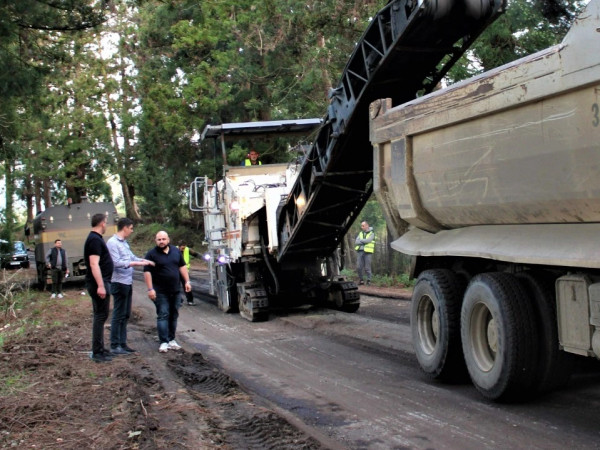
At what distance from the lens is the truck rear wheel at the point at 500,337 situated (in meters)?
5.69

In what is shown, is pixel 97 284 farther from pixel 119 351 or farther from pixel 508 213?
pixel 508 213

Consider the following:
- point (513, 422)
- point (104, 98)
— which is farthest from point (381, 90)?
point (104, 98)

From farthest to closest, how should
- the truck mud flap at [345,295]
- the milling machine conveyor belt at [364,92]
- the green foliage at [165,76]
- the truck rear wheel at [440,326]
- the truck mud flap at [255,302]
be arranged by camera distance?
the green foliage at [165,76] → the truck mud flap at [345,295] → the truck mud flap at [255,302] → the milling machine conveyor belt at [364,92] → the truck rear wheel at [440,326]

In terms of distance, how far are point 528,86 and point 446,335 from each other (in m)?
2.66

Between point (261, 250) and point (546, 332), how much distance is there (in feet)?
25.7

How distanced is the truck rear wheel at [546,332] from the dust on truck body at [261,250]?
6995mm

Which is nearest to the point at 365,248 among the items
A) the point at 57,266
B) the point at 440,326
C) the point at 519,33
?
the point at 519,33

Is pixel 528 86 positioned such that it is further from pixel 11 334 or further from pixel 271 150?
pixel 271 150

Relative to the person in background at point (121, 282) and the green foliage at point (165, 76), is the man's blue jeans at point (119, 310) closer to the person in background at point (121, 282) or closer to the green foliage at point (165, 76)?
the person in background at point (121, 282)

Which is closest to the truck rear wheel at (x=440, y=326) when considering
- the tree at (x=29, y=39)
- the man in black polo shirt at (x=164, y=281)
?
the man in black polo shirt at (x=164, y=281)

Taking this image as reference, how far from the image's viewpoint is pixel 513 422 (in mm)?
5418

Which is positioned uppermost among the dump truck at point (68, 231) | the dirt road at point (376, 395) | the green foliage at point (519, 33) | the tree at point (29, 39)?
the tree at point (29, 39)

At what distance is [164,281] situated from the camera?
966 centimetres

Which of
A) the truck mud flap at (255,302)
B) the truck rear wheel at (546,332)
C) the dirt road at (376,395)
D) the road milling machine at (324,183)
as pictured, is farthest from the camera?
the truck mud flap at (255,302)
